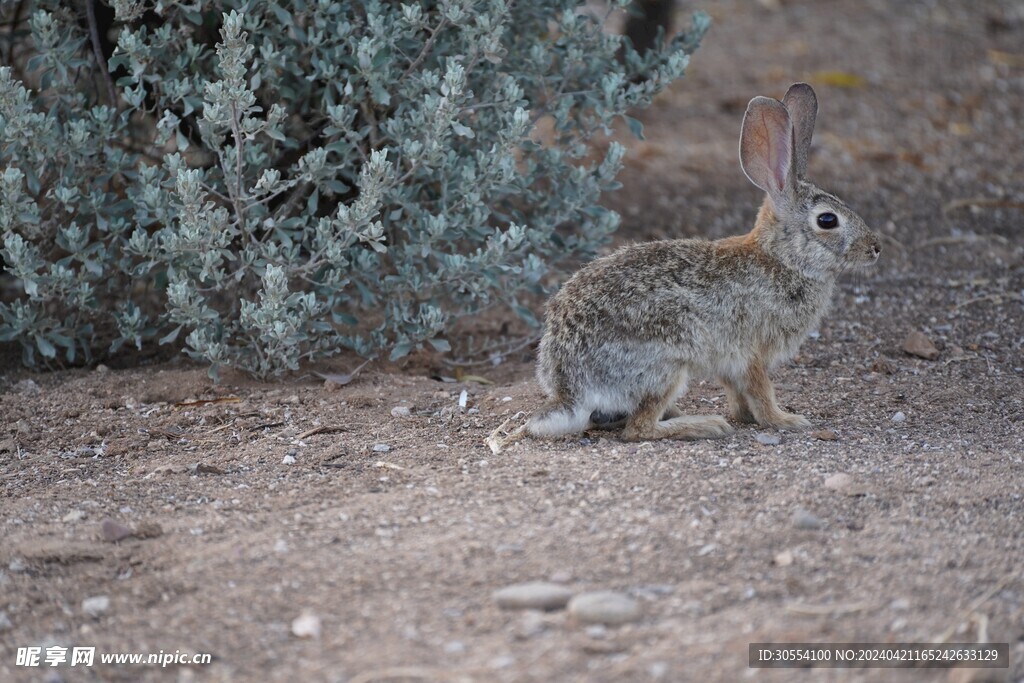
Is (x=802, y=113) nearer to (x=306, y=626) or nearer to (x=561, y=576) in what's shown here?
(x=561, y=576)

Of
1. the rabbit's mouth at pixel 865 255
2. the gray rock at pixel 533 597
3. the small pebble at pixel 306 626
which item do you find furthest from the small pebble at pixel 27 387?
the rabbit's mouth at pixel 865 255

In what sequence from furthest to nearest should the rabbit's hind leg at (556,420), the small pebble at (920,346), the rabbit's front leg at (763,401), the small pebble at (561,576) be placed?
the small pebble at (920,346)
the rabbit's front leg at (763,401)
the rabbit's hind leg at (556,420)
the small pebble at (561,576)

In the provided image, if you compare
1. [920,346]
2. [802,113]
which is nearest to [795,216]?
[802,113]

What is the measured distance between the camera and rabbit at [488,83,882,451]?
5.27m

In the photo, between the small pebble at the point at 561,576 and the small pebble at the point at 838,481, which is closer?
the small pebble at the point at 561,576

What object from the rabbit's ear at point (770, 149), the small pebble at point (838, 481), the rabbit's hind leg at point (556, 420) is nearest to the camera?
the small pebble at point (838, 481)

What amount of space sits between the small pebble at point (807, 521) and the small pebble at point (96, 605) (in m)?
2.31

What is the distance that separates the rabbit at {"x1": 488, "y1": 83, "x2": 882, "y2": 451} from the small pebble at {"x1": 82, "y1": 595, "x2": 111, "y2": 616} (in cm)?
185

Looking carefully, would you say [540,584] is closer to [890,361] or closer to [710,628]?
[710,628]

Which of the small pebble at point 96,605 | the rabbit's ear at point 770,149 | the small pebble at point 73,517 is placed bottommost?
the small pebble at point 96,605

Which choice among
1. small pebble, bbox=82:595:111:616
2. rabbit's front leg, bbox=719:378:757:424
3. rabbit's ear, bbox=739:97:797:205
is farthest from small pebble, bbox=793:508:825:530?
small pebble, bbox=82:595:111:616

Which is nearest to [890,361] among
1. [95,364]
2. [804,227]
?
[804,227]

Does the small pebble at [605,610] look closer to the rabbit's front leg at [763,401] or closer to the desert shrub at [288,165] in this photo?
the rabbit's front leg at [763,401]

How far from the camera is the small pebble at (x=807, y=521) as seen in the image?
4141 mm
